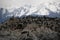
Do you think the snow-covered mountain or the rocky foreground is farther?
the snow-covered mountain

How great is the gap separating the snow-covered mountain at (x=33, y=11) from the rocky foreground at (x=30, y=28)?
73 millimetres

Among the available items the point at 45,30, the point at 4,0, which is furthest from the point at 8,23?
the point at 45,30

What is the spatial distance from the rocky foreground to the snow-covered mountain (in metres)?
0.07

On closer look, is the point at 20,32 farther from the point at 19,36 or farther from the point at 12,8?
the point at 12,8

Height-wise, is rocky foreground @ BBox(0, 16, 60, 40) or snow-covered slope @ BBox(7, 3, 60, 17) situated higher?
snow-covered slope @ BBox(7, 3, 60, 17)

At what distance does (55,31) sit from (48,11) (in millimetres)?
355

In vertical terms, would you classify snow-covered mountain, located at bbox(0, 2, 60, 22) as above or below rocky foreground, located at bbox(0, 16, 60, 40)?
above

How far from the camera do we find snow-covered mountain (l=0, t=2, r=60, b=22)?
85.0 inches

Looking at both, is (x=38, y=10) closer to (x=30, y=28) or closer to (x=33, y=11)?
(x=33, y=11)

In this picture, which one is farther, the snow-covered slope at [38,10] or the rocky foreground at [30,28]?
the snow-covered slope at [38,10]

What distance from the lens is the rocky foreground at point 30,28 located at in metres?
1.84

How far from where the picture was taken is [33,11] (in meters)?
2.16

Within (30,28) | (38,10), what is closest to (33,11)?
(38,10)

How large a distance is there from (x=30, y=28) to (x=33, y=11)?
0.29m
